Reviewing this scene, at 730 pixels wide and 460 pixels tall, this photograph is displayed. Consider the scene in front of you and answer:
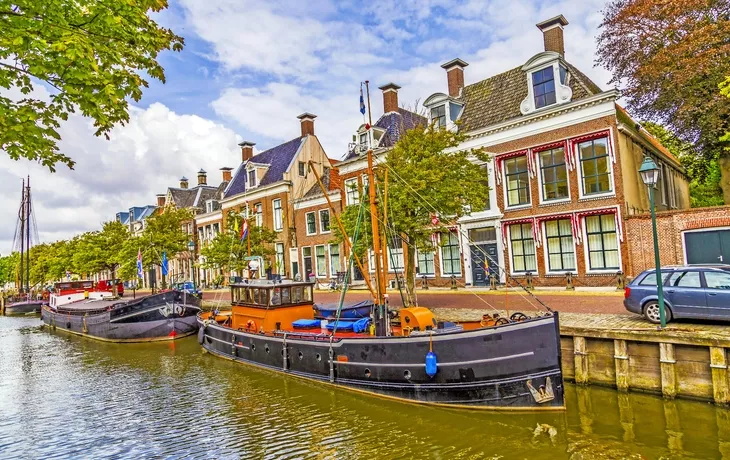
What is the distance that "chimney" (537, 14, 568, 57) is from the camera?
2442cm

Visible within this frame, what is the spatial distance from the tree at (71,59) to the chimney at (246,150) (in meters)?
43.1

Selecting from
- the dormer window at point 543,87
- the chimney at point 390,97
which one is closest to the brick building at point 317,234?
the chimney at point 390,97

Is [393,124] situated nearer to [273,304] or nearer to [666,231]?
[666,231]

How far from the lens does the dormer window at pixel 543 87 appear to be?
23.2 meters

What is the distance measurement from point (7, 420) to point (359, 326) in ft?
31.0

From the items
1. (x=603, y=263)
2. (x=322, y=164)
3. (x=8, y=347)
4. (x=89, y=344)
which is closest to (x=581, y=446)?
(x=603, y=263)

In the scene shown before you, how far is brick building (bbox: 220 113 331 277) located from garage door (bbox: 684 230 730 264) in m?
26.6

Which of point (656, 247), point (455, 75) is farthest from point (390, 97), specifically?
point (656, 247)

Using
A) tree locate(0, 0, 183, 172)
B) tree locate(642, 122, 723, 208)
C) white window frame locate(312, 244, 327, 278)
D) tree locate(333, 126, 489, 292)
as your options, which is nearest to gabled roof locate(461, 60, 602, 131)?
tree locate(333, 126, 489, 292)

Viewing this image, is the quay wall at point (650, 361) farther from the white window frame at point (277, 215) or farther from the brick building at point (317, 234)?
the white window frame at point (277, 215)

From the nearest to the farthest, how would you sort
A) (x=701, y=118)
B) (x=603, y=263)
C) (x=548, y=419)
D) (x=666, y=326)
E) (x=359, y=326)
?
(x=548, y=419)
(x=666, y=326)
(x=359, y=326)
(x=701, y=118)
(x=603, y=263)

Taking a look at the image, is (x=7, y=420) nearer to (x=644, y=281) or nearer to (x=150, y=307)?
(x=150, y=307)

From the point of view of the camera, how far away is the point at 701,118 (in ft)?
66.5

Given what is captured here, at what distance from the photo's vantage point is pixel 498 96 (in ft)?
86.9
